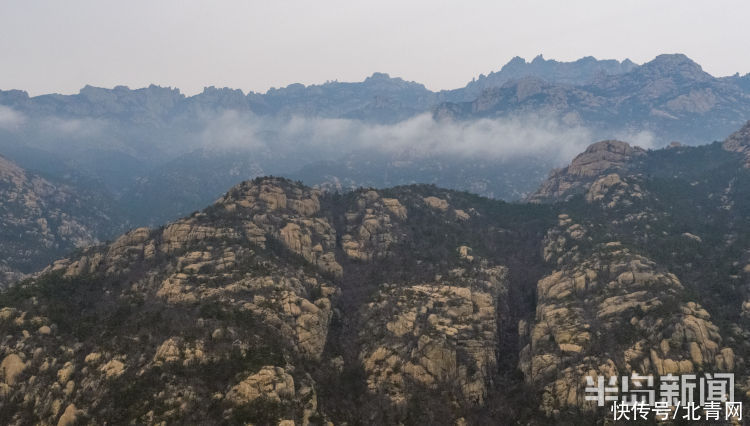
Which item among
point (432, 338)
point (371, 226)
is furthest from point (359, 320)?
point (371, 226)

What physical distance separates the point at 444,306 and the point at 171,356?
64.1 m

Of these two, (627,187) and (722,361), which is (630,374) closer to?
(722,361)

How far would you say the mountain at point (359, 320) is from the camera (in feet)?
266

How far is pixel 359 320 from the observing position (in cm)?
11588

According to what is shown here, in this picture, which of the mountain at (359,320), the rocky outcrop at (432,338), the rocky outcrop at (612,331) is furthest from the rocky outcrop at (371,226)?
the rocky outcrop at (612,331)

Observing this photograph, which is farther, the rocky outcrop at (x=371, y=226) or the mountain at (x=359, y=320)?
the rocky outcrop at (x=371, y=226)

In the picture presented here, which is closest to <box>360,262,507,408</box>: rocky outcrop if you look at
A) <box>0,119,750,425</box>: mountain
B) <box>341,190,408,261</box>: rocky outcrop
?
<box>0,119,750,425</box>: mountain

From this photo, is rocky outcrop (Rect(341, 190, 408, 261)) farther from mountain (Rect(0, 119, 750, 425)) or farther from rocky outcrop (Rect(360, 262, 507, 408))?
rocky outcrop (Rect(360, 262, 507, 408))

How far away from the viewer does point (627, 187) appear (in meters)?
186

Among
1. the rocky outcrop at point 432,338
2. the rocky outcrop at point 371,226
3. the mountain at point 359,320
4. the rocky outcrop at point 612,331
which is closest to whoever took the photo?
the mountain at point 359,320

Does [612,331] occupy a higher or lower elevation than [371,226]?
lower

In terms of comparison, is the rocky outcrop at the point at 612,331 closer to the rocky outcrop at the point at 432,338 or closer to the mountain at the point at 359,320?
the mountain at the point at 359,320

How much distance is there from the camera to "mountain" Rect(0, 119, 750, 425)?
8112 centimetres

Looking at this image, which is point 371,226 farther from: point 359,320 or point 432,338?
point 432,338
